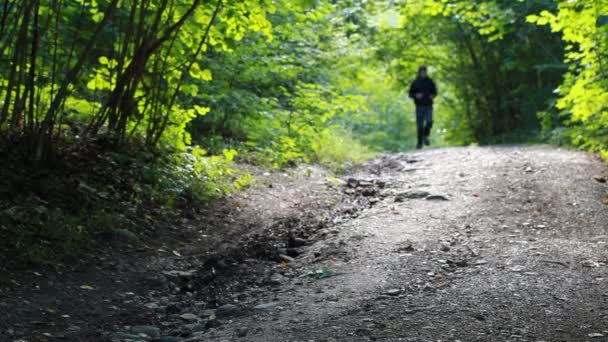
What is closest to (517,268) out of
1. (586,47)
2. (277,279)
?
(277,279)

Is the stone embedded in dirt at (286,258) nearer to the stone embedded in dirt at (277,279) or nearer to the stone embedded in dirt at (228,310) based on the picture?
the stone embedded in dirt at (277,279)

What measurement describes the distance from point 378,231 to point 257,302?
7.99 feet

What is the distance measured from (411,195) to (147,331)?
18.0 feet

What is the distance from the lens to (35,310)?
5.07m

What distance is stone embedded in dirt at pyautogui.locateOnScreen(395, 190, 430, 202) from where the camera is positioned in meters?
9.47

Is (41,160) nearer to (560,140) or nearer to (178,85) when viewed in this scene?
(178,85)

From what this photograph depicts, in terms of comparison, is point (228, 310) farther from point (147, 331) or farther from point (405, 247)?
point (405, 247)

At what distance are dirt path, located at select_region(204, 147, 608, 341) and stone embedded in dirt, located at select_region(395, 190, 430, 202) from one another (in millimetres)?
15

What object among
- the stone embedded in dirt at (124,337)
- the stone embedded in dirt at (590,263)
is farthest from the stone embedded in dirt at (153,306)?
the stone embedded in dirt at (590,263)

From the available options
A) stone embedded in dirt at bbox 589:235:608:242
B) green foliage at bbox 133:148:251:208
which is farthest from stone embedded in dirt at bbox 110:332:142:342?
stone embedded in dirt at bbox 589:235:608:242

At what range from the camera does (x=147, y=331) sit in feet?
16.1

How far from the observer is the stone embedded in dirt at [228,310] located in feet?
17.0

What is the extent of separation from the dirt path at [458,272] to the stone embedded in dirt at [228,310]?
0.16 metres

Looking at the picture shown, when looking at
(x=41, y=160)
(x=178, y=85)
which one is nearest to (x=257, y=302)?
(x=41, y=160)
